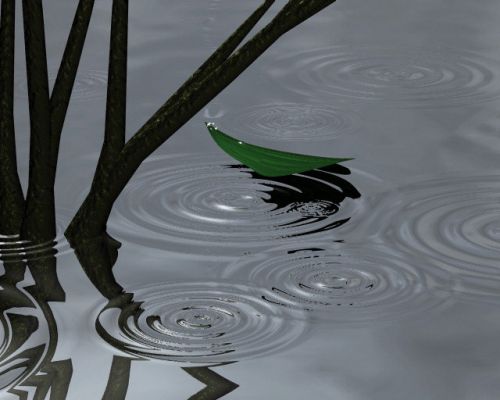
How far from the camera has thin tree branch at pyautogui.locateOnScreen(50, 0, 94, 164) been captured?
0.92 meters

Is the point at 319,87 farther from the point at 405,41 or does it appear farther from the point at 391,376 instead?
the point at 391,376

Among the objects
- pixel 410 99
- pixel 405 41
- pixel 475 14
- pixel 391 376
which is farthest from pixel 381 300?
pixel 475 14

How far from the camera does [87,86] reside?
1324 millimetres

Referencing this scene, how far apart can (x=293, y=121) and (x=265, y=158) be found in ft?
0.85

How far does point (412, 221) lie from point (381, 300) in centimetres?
14

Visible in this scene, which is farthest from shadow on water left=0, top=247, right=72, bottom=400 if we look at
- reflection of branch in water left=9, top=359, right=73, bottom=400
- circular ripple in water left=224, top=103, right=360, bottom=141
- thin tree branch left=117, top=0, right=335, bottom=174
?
circular ripple in water left=224, top=103, right=360, bottom=141

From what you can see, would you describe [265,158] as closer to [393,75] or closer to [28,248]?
[28,248]

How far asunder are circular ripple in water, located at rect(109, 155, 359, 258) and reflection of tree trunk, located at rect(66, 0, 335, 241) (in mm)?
64

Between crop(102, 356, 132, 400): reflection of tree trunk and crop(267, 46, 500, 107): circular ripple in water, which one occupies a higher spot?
crop(267, 46, 500, 107): circular ripple in water

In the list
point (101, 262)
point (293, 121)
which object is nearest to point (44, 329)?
point (101, 262)

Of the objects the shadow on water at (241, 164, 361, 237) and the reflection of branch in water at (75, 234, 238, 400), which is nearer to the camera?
the reflection of branch in water at (75, 234, 238, 400)

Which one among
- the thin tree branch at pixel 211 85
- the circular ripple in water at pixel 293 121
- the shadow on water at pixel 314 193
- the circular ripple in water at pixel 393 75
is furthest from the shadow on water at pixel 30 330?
the circular ripple in water at pixel 393 75

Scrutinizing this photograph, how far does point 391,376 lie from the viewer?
792 millimetres

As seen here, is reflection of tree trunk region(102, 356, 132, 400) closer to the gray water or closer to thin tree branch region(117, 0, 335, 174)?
the gray water
